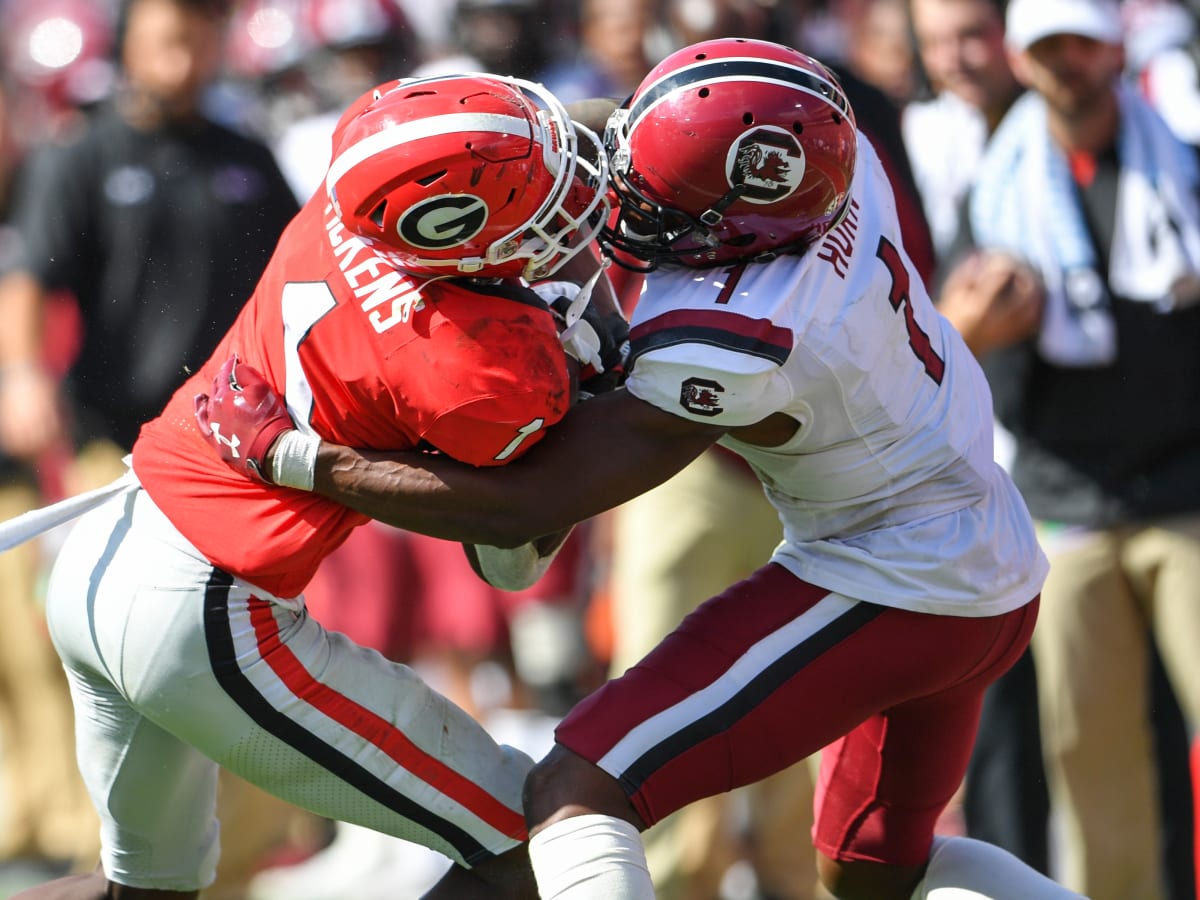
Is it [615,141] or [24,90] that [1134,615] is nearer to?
[615,141]

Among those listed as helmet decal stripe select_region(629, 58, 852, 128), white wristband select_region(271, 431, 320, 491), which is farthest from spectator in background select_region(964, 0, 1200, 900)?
white wristband select_region(271, 431, 320, 491)

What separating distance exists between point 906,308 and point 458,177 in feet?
2.76

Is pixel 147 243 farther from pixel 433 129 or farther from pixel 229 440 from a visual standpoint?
pixel 433 129

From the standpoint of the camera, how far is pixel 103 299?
18.0 feet

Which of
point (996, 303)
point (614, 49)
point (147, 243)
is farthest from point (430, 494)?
point (614, 49)

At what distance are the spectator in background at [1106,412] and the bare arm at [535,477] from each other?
1.95 metres

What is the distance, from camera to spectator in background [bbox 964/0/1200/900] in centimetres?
471

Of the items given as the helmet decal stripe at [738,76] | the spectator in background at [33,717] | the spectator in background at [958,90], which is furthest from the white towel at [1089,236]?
the spectator in background at [33,717]

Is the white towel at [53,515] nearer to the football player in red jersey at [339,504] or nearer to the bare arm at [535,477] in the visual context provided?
the football player in red jersey at [339,504]

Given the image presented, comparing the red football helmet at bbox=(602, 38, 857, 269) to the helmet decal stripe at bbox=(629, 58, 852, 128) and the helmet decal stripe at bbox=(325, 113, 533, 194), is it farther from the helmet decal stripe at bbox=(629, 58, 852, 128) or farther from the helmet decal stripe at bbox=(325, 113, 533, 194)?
the helmet decal stripe at bbox=(325, 113, 533, 194)

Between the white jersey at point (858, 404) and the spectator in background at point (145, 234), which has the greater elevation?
the white jersey at point (858, 404)

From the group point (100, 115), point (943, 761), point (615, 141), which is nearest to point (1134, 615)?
point (943, 761)

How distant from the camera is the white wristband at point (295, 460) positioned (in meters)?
3.10

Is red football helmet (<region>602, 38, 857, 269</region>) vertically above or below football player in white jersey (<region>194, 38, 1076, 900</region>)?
above
